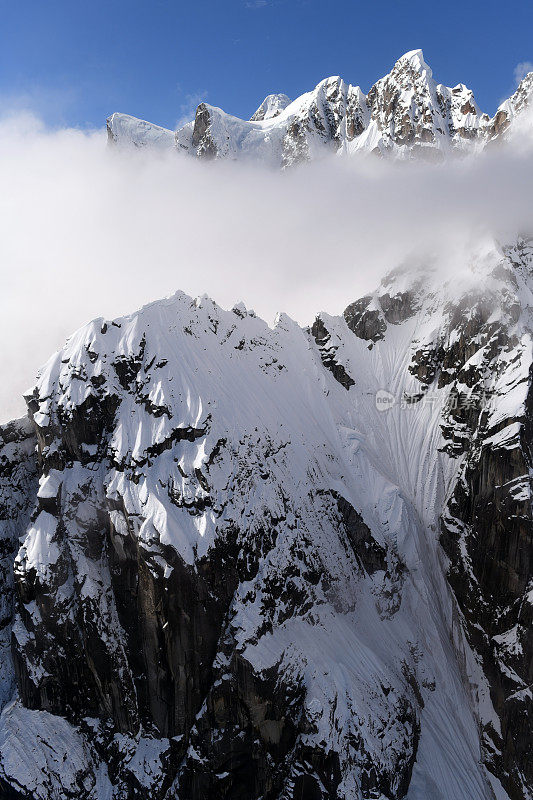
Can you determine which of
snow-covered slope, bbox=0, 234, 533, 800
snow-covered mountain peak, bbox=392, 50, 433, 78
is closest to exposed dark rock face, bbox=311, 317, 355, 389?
snow-covered slope, bbox=0, 234, 533, 800

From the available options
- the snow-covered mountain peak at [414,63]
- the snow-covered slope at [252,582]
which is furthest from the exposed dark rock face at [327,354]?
the snow-covered mountain peak at [414,63]

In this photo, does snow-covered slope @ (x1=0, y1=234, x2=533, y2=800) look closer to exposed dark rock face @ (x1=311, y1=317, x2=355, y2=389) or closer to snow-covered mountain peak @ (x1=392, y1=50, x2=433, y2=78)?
exposed dark rock face @ (x1=311, y1=317, x2=355, y2=389)

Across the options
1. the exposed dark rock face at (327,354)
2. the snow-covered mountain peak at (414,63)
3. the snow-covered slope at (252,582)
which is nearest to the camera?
the snow-covered slope at (252,582)

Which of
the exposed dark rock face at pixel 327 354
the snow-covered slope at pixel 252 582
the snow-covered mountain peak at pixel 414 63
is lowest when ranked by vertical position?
the snow-covered slope at pixel 252 582

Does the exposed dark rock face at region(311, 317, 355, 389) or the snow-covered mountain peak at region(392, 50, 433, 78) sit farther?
the snow-covered mountain peak at region(392, 50, 433, 78)

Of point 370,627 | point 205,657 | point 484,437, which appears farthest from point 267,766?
point 484,437

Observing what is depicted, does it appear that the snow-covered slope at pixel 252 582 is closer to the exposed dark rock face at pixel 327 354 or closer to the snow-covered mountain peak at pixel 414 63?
the exposed dark rock face at pixel 327 354

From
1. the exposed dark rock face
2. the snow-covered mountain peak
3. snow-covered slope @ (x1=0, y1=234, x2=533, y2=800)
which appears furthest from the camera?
the snow-covered mountain peak

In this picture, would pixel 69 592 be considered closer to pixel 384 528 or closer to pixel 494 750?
pixel 384 528

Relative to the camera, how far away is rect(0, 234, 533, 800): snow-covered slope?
2491 inches

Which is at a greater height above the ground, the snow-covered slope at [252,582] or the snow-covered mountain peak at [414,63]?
the snow-covered mountain peak at [414,63]

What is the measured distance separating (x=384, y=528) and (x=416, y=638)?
17028mm

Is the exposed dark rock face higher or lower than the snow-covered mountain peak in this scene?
lower

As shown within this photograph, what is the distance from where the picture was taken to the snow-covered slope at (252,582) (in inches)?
2491
